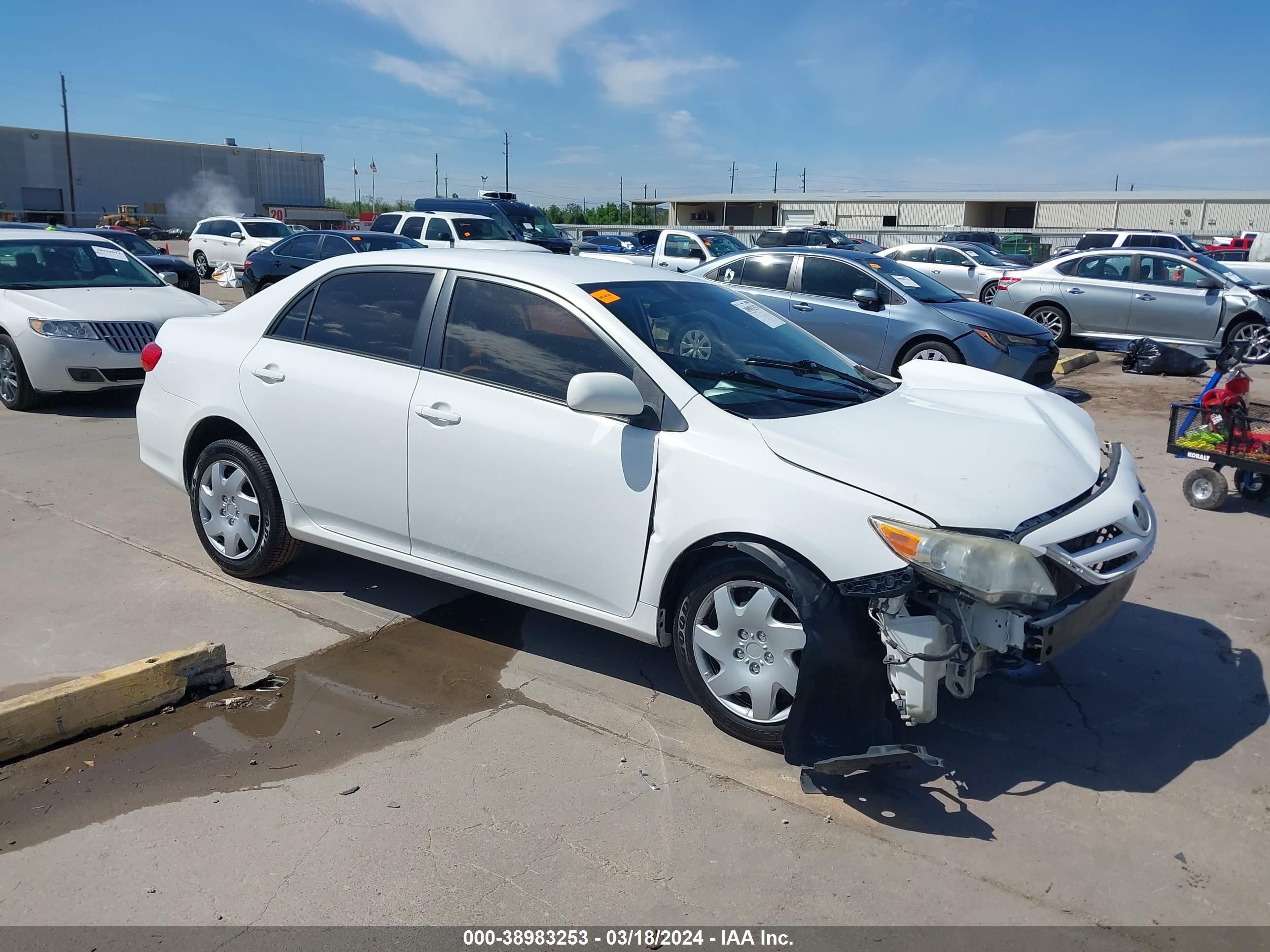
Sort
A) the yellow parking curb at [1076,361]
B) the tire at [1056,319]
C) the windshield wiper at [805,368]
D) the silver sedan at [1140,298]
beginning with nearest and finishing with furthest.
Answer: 1. the windshield wiper at [805,368]
2. the yellow parking curb at [1076,361]
3. the silver sedan at [1140,298]
4. the tire at [1056,319]

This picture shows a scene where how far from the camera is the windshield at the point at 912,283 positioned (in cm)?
1086

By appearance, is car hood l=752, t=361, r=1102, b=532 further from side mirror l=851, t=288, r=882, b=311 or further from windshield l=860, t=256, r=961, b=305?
windshield l=860, t=256, r=961, b=305

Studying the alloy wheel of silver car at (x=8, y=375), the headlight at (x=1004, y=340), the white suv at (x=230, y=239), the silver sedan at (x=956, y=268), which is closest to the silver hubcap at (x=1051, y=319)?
the silver sedan at (x=956, y=268)

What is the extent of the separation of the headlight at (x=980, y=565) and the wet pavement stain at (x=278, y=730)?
1.85 meters

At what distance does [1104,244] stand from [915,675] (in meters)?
30.3

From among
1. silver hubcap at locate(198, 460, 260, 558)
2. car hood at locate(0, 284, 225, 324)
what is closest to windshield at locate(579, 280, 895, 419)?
silver hubcap at locate(198, 460, 260, 558)

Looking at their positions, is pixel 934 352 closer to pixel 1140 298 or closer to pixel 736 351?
pixel 1140 298

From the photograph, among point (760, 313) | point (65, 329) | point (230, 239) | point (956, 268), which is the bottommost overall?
point (65, 329)

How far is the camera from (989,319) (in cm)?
1063

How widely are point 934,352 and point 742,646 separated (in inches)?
Result: 296

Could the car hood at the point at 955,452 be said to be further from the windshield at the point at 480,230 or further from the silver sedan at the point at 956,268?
the windshield at the point at 480,230

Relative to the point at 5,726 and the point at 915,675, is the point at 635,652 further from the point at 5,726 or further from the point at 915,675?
the point at 5,726

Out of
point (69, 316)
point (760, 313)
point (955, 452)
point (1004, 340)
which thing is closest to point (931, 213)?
point (1004, 340)

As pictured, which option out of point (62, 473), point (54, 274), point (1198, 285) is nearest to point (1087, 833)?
point (62, 473)
